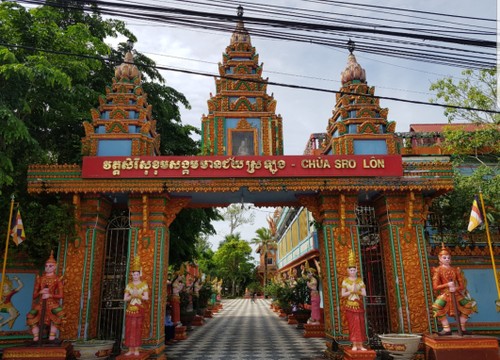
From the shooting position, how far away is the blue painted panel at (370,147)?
10664 mm

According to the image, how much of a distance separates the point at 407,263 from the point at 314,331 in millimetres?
4968

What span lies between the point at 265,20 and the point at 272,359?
778 cm

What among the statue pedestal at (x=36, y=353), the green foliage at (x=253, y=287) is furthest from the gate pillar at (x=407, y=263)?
the green foliage at (x=253, y=287)

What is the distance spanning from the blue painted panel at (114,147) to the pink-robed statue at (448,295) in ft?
27.3

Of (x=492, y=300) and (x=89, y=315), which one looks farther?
(x=492, y=300)

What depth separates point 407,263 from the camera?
985cm

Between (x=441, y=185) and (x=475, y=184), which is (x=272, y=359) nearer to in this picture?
(x=441, y=185)

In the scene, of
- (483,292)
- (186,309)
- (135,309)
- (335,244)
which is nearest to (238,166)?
(335,244)

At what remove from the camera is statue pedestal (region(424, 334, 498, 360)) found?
8023mm

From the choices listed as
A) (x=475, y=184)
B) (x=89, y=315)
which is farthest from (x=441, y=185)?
(x=89, y=315)

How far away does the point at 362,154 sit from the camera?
10500 mm

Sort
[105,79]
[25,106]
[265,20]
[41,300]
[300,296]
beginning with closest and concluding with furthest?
1. [265,20]
2. [41,300]
3. [25,106]
4. [105,79]
5. [300,296]

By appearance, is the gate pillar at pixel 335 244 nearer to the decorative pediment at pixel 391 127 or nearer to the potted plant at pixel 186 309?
the decorative pediment at pixel 391 127

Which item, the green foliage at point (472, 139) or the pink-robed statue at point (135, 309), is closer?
the pink-robed statue at point (135, 309)
